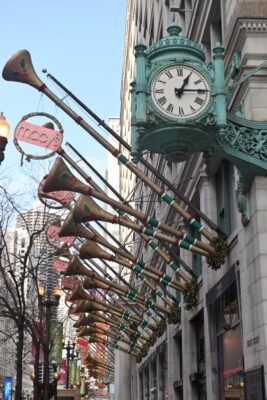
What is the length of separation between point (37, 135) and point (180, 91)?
831 centimetres

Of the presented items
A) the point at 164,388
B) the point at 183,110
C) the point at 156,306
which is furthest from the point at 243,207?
the point at 164,388

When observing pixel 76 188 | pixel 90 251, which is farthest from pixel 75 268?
pixel 76 188

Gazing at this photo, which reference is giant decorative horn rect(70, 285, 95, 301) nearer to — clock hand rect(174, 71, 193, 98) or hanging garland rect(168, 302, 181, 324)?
hanging garland rect(168, 302, 181, 324)

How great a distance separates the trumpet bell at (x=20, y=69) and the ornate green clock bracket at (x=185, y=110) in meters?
4.03

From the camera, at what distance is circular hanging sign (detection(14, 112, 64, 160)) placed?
17625mm

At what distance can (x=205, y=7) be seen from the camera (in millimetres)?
17391

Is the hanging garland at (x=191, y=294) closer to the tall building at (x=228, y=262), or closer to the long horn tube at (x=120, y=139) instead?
the tall building at (x=228, y=262)

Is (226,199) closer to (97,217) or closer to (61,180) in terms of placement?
(97,217)

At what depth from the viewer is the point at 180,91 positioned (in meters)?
10.3

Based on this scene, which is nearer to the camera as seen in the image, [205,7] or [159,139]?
[159,139]

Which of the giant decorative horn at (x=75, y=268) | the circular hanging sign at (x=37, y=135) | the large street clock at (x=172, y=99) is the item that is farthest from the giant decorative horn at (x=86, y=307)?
the large street clock at (x=172, y=99)

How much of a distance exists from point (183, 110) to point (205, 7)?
8226 mm

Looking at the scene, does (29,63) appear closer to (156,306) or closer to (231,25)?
(231,25)

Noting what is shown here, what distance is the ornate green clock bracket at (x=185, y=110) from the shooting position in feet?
33.7
